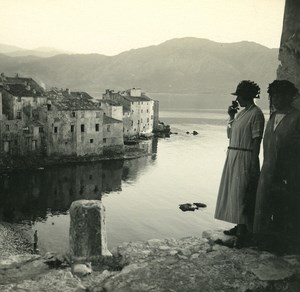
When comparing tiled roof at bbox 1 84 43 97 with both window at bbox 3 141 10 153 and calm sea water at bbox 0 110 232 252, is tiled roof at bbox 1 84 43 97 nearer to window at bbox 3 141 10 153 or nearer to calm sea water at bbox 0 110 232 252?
window at bbox 3 141 10 153

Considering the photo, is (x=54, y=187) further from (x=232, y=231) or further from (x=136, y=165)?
→ (x=232, y=231)

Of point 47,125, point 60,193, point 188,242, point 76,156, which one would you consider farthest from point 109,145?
point 188,242

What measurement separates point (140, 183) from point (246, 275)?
42115mm

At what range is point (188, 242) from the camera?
5.64m

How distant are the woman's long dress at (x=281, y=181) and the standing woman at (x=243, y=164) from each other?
0.96ft

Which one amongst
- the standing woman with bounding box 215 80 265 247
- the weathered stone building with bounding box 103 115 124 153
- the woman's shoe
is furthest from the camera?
the weathered stone building with bounding box 103 115 124 153

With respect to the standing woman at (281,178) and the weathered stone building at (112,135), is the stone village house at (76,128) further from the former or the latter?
the standing woman at (281,178)

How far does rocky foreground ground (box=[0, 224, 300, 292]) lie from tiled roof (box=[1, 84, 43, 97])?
4664cm

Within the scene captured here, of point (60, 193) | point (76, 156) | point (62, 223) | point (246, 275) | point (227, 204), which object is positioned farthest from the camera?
point (76, 156)

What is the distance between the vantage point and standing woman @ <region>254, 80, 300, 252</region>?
465cm

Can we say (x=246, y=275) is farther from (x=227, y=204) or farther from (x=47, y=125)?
(x=47, y=125)

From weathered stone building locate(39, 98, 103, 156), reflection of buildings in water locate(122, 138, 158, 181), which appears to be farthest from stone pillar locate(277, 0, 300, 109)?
weathered stone building locate(39, 98, 103, 156)

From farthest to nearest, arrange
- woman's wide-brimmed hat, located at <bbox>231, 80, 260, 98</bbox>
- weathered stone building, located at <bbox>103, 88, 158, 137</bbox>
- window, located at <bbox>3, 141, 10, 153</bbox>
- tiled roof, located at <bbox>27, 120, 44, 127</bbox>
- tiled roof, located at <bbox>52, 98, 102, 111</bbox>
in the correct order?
weathered stone building, located at <bbox>103, 88, 158, 137</bbox>, tiled roof, located at <bbox>52, 98, 102, 111</bbox>, tiled roof, located at <bbox>27, 120, 44, 127</bbox>, window, located at <bbox>3, 141, 10, 153</bbox>, woman's wide-brimmed hat, located at <bbox>231, 80, 260, 98</bbox>

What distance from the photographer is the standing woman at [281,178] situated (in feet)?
15.3
